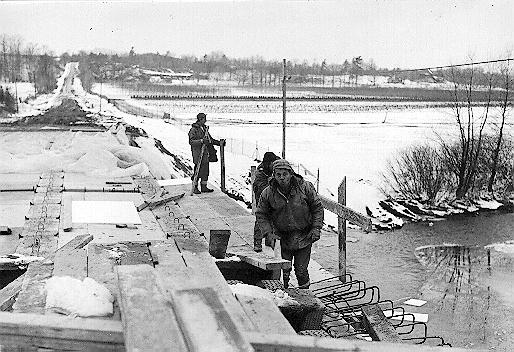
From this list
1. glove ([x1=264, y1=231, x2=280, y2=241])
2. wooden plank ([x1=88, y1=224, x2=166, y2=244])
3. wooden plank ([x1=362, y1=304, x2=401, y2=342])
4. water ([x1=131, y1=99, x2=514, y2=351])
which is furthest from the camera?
water ([x1=131, y1=99, x2=514, y2=351])

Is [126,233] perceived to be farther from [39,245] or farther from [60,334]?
[60,334]

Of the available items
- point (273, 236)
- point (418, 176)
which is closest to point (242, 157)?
point (418, 176)

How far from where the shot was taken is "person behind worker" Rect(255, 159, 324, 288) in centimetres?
622

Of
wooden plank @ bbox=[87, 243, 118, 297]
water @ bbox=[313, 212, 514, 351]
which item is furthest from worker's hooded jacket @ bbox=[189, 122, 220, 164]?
wooden plank @ bbox=[87, 243, 118, 297]

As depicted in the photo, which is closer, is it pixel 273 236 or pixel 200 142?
pixel 273 236

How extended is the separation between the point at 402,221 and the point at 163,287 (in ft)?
65.4

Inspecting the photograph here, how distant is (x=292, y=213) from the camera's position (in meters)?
6.27

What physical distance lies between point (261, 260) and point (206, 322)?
3.66 meters

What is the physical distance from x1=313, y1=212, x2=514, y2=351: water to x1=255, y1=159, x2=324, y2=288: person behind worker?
5429 millimetres

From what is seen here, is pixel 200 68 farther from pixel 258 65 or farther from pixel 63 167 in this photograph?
pixel 63 167

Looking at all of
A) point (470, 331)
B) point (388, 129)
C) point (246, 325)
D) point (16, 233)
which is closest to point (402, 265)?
point (470, 331)

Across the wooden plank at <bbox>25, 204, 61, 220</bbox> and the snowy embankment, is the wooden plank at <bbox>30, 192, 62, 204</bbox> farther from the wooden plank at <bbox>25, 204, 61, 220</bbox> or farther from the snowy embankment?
the snowy embankment

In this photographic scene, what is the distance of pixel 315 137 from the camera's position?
38688 mm

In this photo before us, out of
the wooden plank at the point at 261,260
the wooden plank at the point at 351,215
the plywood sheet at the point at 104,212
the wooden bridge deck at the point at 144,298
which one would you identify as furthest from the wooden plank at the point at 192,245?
the wooden plank at the point at 351,215
